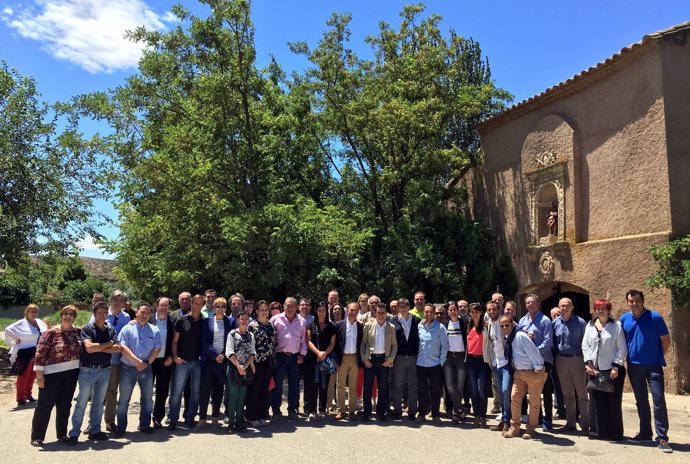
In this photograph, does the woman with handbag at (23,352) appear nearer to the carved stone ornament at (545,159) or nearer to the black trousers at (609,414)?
the black trousers at (609,414)

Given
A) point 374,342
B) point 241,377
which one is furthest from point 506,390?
point 241,377

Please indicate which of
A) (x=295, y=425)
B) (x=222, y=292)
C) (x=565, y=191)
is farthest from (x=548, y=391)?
(x=222, y=292)

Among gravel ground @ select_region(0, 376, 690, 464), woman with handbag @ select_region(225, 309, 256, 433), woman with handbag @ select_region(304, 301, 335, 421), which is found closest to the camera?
gravel ground @ select_region(0, 376, 690, 464)

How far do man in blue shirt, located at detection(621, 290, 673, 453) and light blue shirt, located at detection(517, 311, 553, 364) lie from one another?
39.5 inches

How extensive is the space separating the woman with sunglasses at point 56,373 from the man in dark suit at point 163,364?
110 cm

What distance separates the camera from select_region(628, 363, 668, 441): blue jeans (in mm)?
6855

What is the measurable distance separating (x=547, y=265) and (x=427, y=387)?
6932mm

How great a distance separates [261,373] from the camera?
313 inches

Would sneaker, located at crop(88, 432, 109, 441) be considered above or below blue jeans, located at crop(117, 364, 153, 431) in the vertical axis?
below

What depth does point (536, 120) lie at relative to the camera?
586 inches

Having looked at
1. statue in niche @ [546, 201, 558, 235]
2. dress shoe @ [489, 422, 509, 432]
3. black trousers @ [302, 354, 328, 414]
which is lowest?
dress shoe @ [489, 422, 509, 432]

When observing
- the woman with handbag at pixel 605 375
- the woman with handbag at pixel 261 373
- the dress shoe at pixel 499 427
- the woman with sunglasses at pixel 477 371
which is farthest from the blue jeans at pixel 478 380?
the woman with handbag at pixel 261 373

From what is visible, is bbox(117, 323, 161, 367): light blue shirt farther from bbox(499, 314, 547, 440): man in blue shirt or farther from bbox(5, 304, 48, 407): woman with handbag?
bbox(499, 314, 547, 440): man in blue shirt

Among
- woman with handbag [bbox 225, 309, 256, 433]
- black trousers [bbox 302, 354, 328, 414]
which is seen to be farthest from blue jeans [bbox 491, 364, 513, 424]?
woman with handbag [bbox 225, 309, 256, 433]
